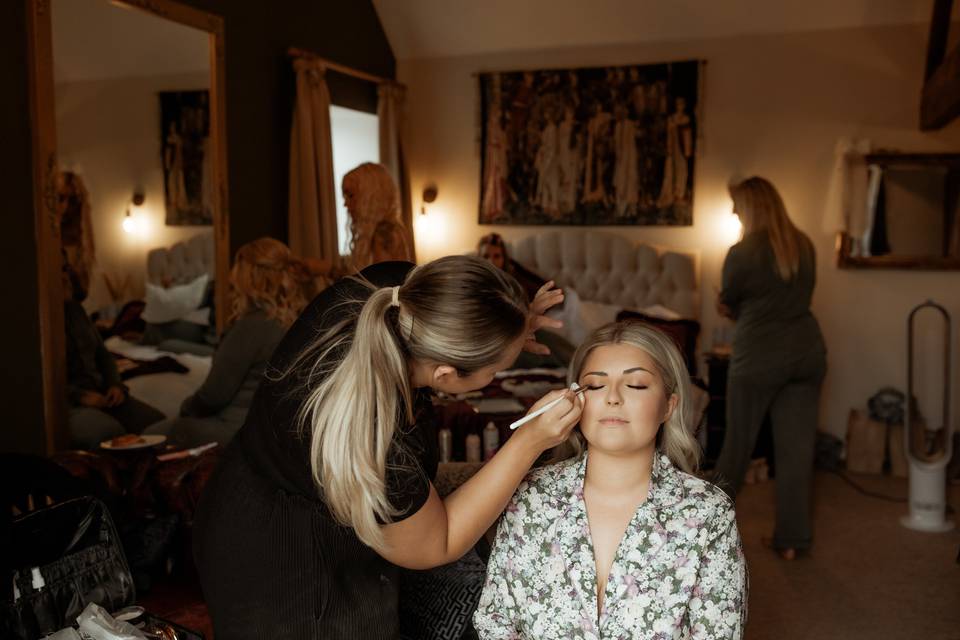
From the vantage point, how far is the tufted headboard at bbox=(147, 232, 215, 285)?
3750mm

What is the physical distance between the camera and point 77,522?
203 cm

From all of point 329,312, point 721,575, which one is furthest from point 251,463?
point 721,575

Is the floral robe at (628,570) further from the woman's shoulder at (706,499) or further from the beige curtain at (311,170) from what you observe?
the beige curtain at (311,170)

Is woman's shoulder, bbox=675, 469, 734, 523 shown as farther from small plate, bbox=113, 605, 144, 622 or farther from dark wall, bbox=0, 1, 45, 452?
dark wall, bbox=0, 1, 45, 452

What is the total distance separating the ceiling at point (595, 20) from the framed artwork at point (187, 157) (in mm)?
2339

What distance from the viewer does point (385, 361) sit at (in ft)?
4.71

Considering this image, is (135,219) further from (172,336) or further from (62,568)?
(62,568)

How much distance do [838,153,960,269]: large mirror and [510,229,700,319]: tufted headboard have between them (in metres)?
0.97

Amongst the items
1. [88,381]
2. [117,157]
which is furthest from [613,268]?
[88,381]

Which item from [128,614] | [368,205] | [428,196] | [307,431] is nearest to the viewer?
[307,431]

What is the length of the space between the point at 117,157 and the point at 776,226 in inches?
106

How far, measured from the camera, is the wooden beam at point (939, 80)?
4.35m

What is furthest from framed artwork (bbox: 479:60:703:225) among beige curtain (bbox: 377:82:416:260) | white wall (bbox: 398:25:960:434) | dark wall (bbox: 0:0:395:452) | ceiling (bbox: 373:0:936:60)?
dark wall (bbox: 0:0:395:452)

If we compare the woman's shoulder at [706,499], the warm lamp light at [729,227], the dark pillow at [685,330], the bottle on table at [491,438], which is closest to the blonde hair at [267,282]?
the bottle on table at [491,438]
